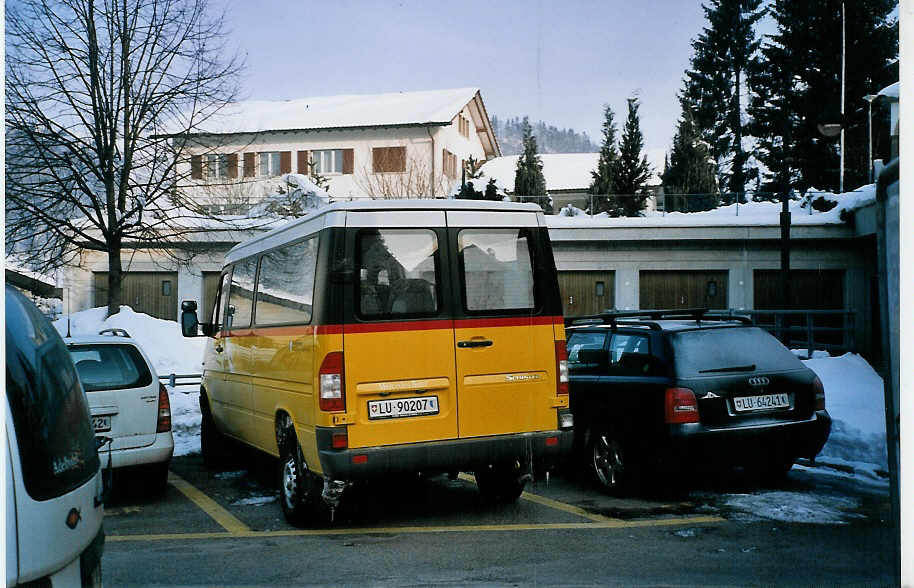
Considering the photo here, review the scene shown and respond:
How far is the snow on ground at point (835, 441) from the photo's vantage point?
19.8 ft

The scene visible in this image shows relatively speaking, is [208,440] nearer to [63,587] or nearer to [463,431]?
[463,431]

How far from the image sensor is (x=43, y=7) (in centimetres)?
645

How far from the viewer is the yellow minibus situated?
18.1 ft

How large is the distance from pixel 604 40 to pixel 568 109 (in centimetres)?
71

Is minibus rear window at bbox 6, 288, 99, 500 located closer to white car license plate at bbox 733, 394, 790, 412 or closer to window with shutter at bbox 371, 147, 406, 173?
white car license plate at bbox 733, 394, 790, 412

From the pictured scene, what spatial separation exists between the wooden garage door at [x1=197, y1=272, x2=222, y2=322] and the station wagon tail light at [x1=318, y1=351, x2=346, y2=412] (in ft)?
11.9

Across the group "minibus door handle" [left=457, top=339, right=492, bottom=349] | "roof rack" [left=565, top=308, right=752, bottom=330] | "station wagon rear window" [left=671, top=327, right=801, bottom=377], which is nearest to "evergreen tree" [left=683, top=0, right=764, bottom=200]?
"roof rack" [left=565, top=308, right=752, bottom=330]

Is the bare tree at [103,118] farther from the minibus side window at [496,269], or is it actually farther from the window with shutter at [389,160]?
the minibus side window at [496,269]

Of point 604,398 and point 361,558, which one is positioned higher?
point 604,398

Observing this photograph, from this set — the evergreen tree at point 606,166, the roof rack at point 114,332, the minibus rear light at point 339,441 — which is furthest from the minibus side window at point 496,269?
the roof rack at point 114,332

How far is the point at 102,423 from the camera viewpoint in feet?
22.0

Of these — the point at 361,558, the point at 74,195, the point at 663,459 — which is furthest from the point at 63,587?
the point at 74,195

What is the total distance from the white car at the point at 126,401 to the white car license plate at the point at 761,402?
15.6 ft

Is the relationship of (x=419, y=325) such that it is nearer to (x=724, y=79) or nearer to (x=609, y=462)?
(x=609, y=462)
